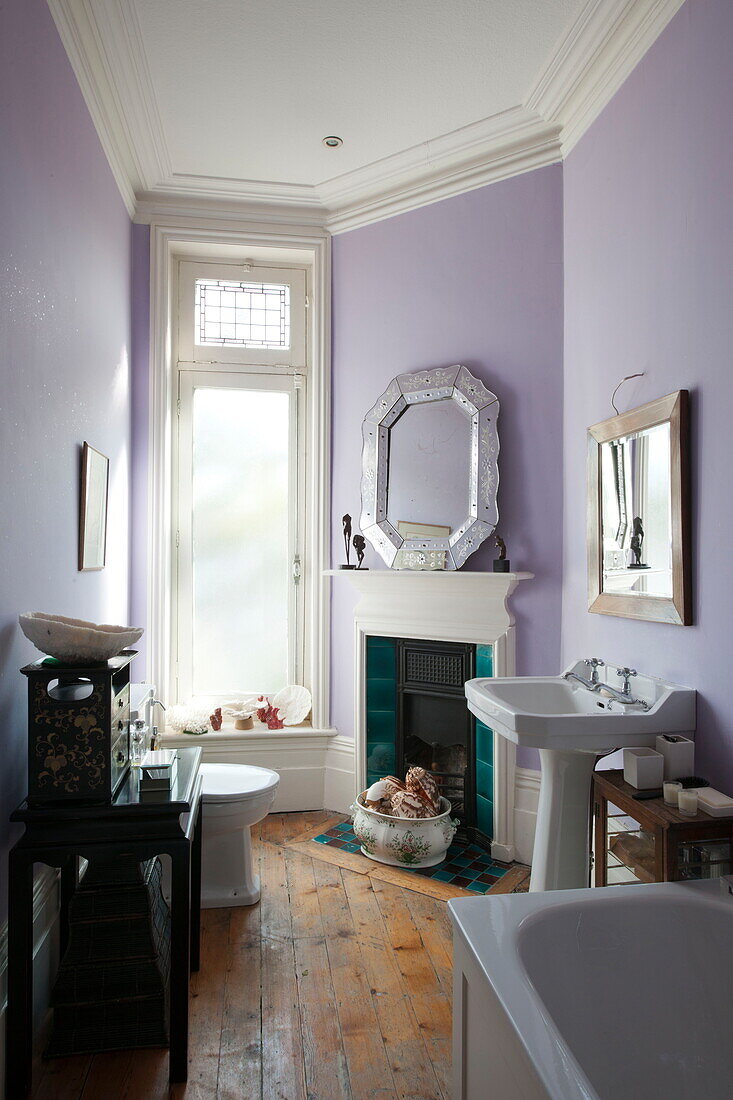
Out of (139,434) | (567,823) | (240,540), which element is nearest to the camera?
(567,823)

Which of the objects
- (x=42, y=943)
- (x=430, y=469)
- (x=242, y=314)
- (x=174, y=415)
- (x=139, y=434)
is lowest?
(x=42, y=943)

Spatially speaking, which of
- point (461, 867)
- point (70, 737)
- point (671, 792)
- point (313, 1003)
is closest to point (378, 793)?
point (461, 867)

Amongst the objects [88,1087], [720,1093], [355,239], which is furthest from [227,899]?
[355,239]

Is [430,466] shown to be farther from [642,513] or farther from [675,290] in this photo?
[675,290]

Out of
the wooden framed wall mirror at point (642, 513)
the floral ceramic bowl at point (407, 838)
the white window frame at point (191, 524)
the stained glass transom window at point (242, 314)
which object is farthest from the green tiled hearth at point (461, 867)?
the stained glass transom window at point (242, 314)

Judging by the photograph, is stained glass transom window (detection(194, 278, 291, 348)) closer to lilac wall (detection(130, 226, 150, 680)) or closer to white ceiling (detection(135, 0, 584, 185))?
lilac wall (detection(130, 226, 150, 680))

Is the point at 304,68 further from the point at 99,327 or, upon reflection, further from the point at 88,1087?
the point at 88,1087

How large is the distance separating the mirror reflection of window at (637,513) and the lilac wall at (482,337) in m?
0.54

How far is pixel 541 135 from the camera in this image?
10.3 feet

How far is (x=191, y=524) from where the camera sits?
3.85 m

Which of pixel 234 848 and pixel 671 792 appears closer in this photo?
pixel 671 792

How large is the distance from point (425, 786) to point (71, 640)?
1877mm

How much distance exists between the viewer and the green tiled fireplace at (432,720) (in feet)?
10.9

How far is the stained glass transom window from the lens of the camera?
395cm
